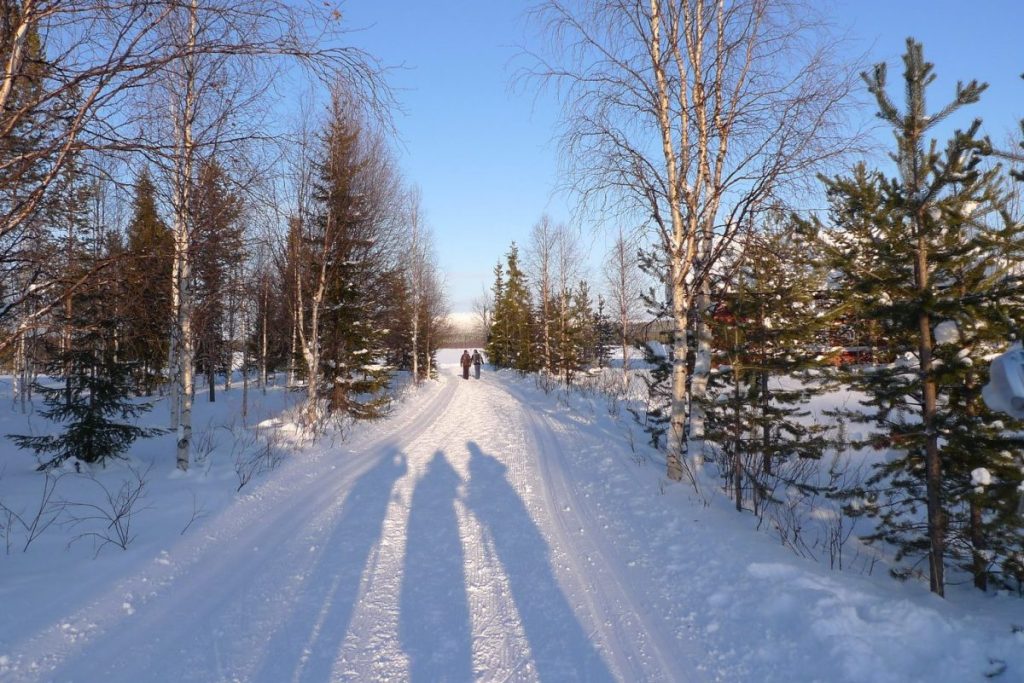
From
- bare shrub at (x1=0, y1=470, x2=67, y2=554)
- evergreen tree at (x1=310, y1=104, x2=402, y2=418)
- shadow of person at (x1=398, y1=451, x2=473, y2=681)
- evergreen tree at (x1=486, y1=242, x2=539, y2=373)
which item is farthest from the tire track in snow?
evergreen tree at (x1=486, y1=242, x2=539, y2=373)

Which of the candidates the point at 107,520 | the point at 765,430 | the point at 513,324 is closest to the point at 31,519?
the point at 107,520

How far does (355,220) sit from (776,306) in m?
11.5

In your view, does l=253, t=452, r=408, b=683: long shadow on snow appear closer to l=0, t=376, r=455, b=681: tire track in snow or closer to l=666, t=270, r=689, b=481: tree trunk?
l=0, t=376, r=455, b=681: tire track in snow

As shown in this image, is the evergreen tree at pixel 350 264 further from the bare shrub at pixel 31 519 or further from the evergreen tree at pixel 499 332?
the evergreen tree at pixel 499 332

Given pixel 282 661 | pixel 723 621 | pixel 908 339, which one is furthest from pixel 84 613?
pixel 908 339

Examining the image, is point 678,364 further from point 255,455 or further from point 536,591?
point 255,455

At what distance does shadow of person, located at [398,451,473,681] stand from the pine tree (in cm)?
395

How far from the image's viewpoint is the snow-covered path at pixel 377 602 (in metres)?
3.30

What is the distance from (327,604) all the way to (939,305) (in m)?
5.77

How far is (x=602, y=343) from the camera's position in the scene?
1953 inches

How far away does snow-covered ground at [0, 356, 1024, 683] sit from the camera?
329 centimetres

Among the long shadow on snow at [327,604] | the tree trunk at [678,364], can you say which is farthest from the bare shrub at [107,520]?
the tree trunk at [678,364]

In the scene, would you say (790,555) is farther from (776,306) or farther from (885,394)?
(776,306)

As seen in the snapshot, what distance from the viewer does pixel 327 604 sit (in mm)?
4078
